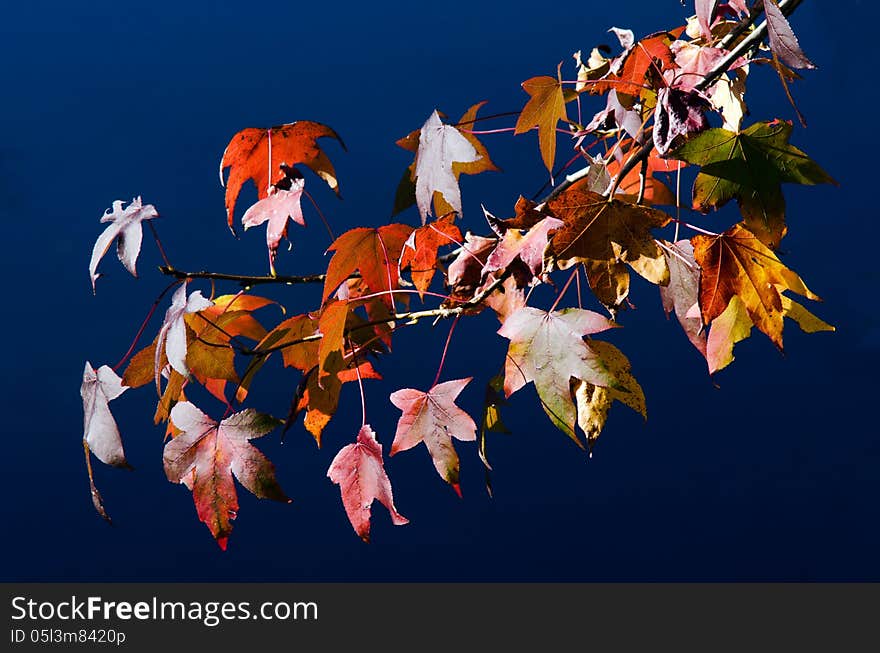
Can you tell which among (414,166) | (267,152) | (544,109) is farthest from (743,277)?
(267,152)

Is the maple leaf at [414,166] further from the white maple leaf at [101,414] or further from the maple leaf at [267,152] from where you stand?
the white maple leaf at [101,414]

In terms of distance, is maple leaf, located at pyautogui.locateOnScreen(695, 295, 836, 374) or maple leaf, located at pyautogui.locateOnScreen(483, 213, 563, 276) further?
maple leaf, located at pyautogui.locateOnScreen(695, 295, 836, 374)

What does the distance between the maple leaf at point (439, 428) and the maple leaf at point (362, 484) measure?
→ 2 centimetres

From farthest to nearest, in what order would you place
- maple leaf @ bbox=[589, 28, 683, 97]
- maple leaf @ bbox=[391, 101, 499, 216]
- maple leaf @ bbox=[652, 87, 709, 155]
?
maple leaf @ bbox=[391, 101, 499, 216] → maple leaf @ bbox=[589, 28, 683, 97] → maple leaf @ bbox=[652, 87, 709, 155]

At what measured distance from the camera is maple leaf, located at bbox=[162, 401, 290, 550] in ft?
1.82

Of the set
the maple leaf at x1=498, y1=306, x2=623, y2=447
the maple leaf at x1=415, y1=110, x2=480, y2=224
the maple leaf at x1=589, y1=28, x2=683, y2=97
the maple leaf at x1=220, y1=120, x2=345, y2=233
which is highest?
the maple leaf at x1=220, y1=120, x2=345, y2=233

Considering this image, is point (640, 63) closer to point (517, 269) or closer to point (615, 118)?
point (615, 118)

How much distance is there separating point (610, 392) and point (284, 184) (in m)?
0.29

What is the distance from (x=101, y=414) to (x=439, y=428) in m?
0.22

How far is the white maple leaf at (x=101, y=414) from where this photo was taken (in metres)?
0.56

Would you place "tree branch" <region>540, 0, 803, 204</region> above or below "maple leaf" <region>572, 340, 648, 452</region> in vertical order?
above

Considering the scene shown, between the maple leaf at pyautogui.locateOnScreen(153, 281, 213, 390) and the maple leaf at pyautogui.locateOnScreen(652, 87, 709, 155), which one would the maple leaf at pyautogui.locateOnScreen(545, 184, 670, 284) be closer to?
the maple leaf at pyautogui.locateOnScreen(652, 87, 709, 155)

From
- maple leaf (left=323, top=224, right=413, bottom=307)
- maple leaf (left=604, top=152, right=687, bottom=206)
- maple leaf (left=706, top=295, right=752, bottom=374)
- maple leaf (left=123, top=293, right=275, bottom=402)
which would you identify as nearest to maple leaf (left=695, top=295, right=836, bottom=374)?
maple leaf (left=706, top=295, right=752, bottom=374)

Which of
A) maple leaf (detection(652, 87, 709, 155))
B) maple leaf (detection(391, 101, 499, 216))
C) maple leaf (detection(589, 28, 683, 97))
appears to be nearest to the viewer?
maple leaf (detection(652, 87, 709, 155))
